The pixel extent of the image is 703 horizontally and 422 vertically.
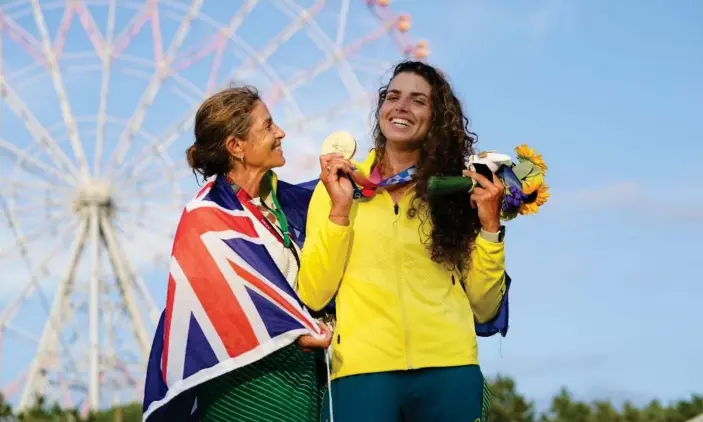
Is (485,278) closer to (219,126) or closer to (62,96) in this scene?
(219,126)

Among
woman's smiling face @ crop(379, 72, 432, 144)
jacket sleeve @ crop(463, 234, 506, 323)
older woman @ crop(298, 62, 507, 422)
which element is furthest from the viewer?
woman's smiling face @ crop(379, 72, 432, 144)

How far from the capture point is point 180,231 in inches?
143

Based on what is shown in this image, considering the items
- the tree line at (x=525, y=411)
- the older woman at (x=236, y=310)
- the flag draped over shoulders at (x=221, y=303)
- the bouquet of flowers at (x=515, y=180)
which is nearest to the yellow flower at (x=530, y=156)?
the bouquet of flowers at (x=515, y=180)

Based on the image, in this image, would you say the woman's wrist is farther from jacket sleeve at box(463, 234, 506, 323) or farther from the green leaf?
the green leaf

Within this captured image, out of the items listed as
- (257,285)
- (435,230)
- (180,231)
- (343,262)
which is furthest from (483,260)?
(180,231)

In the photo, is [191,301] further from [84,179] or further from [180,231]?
[84,179]

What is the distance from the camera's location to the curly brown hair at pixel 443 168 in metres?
3.38

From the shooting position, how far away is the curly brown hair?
133 inches

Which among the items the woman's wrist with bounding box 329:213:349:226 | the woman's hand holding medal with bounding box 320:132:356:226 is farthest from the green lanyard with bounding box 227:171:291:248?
the woman's wrist with bounding box 329:213:349:226

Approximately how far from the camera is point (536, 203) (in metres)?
3.59

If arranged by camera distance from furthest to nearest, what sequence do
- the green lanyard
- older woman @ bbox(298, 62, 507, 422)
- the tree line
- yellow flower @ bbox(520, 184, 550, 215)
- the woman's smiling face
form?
the tree line, the green lanyard, yellow flower @ bbox(520, 184, 550, 215), the woman's smiling face, older woman @ bbox(298, 62, 507, 422)

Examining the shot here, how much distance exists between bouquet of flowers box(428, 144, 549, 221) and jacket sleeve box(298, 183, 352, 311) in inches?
13.3

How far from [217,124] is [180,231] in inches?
13.9

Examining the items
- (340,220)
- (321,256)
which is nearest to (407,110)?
(340,220)
